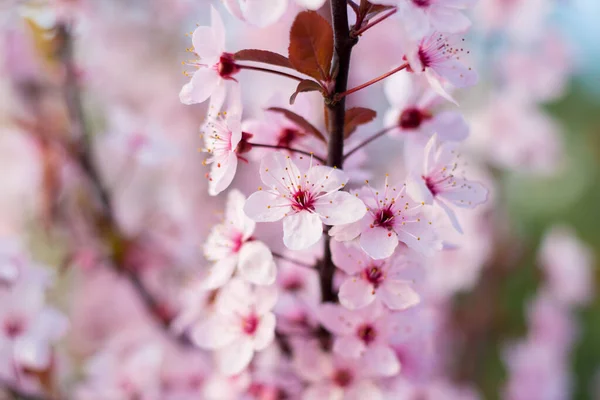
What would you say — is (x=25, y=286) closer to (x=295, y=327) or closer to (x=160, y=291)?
(x=295, y=327)

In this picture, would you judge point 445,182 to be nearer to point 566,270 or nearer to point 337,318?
point 337,318

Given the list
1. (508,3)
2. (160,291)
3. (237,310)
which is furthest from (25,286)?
(508,3)

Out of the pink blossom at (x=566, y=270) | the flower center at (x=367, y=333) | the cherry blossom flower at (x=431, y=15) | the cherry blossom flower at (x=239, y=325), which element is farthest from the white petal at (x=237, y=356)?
the pink blossom at (x=566, y=270)

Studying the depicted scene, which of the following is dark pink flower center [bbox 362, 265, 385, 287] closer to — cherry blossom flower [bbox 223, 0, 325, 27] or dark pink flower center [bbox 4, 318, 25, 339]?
cherry blossom flower [bbox 223, 0, 325, 27]

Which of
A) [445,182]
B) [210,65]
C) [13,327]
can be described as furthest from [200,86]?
[13,327]

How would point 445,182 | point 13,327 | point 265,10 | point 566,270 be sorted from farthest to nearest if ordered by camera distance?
1. point 566,270
2. point 13,327
3. point 445,182
4. point 265,10
